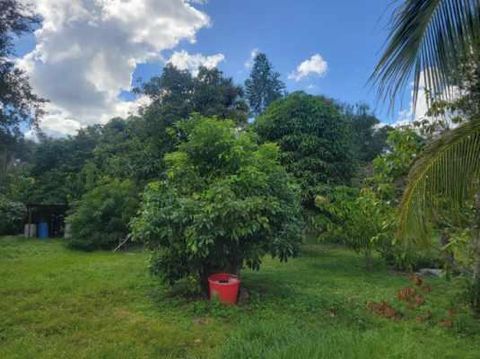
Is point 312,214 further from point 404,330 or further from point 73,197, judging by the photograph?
point 73,197

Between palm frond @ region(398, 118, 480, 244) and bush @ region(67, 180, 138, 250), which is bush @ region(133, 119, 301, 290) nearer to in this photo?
palm frond @ region(398, 118, 480, 244)

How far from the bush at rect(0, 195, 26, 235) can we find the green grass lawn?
5331 millimetres

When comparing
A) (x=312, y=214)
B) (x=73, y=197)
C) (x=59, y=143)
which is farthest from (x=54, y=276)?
(x=59, y=143)

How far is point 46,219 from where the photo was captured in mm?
13352

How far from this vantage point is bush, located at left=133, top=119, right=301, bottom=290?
484 centimetres

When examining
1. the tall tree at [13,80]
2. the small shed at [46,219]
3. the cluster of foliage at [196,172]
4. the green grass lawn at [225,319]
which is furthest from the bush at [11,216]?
the green grass lawn at [225,319]

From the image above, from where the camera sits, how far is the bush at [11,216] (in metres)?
12.0

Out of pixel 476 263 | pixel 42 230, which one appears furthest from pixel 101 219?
pixel 476 263

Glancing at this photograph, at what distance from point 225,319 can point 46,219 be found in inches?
431

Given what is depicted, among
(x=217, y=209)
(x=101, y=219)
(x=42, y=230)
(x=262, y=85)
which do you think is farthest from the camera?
(x=262, y=85)

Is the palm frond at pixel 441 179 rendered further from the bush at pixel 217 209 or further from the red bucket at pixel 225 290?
the red bucket at pixel 225 290

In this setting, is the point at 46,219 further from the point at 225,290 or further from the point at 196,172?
the point at 225,290

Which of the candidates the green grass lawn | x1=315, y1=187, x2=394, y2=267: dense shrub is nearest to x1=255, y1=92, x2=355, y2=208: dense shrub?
x1=315, y1=187, x2=394, y2=267: dense shrub

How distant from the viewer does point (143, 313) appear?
4598mm
